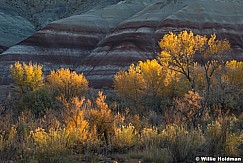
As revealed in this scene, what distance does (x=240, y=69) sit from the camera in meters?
34.2

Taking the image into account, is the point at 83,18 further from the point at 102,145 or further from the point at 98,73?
the point at 102,145

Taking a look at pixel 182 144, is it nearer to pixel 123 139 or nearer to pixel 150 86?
pixel 123 139

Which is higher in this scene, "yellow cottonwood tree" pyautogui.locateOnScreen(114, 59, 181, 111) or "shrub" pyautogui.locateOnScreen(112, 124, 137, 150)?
"shrub" pyautogui.locateOnScreen(112, 124, 137, 150)

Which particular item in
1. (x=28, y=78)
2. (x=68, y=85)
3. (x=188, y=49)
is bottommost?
(x=68, y=85)

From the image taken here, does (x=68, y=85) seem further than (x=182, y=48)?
Yes

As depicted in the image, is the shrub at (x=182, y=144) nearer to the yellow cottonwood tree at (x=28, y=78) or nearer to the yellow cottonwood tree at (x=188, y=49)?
the yellow cottonwood tree at (x=188, y=49)

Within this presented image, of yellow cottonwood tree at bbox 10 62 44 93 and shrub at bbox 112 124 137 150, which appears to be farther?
yellow cottonwood tree at bbox 10 62 44 93

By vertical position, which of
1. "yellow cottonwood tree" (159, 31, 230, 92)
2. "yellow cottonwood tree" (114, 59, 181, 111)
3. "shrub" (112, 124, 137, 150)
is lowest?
"yellow cottonwood tree" (114, 59, 181, 111)

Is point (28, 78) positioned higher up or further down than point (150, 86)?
higher up

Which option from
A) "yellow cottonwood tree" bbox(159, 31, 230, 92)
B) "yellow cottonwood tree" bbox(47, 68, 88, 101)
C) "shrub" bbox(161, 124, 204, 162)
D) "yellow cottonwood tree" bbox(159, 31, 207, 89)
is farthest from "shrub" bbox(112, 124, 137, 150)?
"yellow cottonwood tree" bbox(47, 68, 88, 101)

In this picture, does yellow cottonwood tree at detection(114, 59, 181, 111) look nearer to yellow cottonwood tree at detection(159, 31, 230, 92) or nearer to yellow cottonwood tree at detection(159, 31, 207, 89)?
yellow cottonwood tree at detection(159, 31, 207, 89)

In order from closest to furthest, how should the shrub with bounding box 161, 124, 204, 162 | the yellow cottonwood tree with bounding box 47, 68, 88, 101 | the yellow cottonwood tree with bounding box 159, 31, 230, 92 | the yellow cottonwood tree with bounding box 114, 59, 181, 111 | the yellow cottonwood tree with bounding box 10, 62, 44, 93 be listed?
the shrub with bounding box 161, 124, 204, 162 < the yellow cottonwood tree with bounding box 159, 31, 230, 92 < the yellow cottonwood tree with bounding box 114, 59, 181, 111 < the yellow cottonwood tree with bounding box 47, 68, 88, 101 < the yellow cottonwood tree with bounding box 10, 62, 44, 93

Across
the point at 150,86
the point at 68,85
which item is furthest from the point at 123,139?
the point at 68,85

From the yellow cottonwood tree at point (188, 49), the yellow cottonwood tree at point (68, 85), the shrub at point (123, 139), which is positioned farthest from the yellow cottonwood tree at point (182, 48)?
the shrub at point (123, 139)
